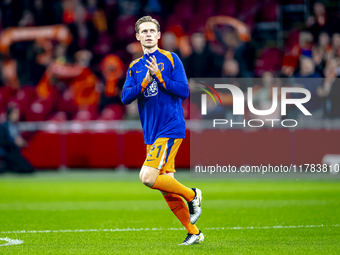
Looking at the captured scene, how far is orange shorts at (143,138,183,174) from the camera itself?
216 inches

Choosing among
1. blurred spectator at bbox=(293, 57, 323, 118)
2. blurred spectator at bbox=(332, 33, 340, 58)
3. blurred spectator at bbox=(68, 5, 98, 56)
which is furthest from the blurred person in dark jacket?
blurred spectator at bbox=(332, 33, 340, 58)

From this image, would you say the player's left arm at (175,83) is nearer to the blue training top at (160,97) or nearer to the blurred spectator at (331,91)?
the blue training top at (160,97)

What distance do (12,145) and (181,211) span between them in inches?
371

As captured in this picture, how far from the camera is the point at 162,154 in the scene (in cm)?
552

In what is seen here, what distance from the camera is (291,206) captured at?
8.77 metres

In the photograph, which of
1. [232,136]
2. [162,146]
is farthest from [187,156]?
[162,146]

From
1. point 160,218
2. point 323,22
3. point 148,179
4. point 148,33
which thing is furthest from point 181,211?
point 323,22

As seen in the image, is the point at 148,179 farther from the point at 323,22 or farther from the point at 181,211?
the point at 323,22

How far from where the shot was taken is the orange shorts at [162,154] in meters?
5.49

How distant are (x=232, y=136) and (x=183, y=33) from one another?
13.8 ft

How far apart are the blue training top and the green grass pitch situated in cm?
108

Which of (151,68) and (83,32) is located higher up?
(83,32)

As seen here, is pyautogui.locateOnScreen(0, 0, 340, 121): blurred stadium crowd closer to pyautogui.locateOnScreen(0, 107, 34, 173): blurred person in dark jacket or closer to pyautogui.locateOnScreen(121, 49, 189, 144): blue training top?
pyautogui.locateOnScreen(0, 107, 34, 173): blurred person in dark jacket

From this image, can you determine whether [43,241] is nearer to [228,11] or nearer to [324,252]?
[324,252]
